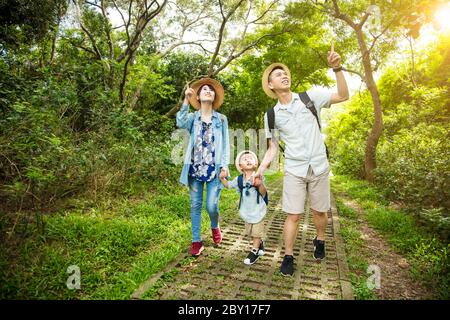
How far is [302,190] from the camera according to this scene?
3.25 m

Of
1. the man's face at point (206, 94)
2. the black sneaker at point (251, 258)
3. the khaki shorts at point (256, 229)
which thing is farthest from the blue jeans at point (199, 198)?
the man's face at point (206, 94)

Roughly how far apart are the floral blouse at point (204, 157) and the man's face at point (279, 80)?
989 mm

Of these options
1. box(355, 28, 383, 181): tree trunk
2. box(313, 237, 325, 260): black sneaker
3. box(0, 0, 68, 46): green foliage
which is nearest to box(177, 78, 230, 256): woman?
box(313, 237, 325, 260): black sneaker

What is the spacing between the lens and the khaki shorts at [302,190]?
3242 mm

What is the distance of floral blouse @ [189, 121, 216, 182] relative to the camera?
11.9 ft

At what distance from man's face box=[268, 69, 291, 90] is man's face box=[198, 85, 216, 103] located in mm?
793

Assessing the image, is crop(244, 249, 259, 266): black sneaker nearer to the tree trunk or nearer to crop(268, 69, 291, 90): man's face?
crop(268, 69, 291, 90): man's face

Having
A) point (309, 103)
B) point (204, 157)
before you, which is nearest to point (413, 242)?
point (309, 103)

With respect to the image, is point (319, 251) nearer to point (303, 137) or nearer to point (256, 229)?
point (256, 229)

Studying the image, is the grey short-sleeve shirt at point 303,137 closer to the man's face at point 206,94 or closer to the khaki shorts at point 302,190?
the khaki shorts at point 302,190

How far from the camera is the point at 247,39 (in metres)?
13.8

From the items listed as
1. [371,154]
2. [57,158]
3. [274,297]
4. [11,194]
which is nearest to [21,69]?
[57,158]
